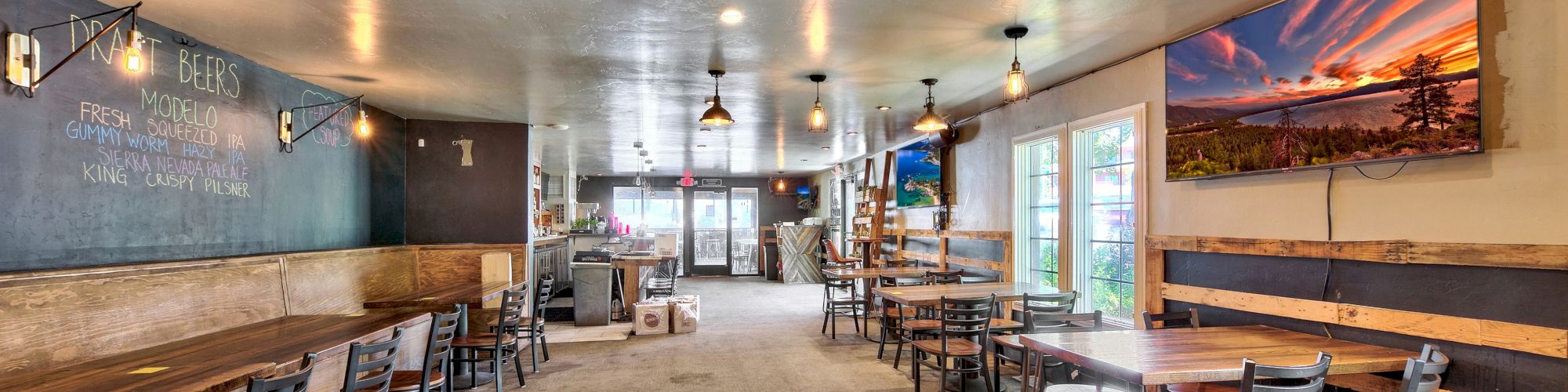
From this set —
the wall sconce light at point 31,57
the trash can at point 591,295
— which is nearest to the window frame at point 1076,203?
the trash can at point 591,295

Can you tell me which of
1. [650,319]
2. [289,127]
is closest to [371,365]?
[289,127]

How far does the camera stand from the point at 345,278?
18.2ft

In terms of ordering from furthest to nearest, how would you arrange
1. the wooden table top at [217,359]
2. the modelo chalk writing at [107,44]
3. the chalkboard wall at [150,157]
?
the modelo chalk writing at [107,44]
the chalkboard wall at [150,157]
the wooden table top at [217,359]

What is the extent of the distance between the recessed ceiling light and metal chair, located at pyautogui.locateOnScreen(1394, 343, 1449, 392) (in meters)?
3.06

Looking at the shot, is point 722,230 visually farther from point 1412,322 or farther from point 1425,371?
point 1425,371

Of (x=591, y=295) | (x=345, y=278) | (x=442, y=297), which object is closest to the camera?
(x=442, y=297)

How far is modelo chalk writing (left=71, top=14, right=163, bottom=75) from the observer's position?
3.41 meters

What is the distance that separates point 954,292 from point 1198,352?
7.85 ft

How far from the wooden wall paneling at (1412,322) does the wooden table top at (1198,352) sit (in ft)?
0.34

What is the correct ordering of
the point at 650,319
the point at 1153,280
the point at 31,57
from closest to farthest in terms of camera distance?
1. the point at 31,57
2. the point at 1153,280
3. the point at 650,319

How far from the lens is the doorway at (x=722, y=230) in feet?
51.4

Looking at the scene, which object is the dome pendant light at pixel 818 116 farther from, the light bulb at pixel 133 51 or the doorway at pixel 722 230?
the doorway at pixel 722 230

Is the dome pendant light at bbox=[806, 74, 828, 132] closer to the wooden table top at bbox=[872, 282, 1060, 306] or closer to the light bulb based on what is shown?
the wooden table top at bbox=[872, 282, 1060, 306]

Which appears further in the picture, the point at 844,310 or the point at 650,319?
the point at 844,310
